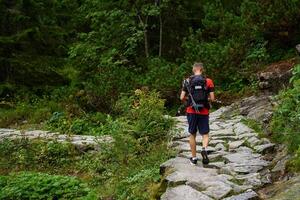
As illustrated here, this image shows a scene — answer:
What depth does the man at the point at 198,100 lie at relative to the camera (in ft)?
27.3

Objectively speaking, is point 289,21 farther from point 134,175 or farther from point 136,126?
Answer: point 134,175

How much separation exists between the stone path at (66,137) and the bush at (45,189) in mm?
2164

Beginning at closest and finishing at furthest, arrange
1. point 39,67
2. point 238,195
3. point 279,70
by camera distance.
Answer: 1. point 238,195
2. point 279,70
3. point 39,67

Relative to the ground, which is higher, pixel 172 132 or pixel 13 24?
pixel 13 24

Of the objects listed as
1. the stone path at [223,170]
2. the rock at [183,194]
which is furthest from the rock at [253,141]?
the rock at [183,194]

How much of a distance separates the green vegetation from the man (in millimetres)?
1324

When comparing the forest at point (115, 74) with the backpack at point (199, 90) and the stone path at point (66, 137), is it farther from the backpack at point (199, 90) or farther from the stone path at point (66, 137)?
the backpack at point (199, 90)

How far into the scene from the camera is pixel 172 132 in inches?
424

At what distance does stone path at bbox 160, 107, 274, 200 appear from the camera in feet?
23.3

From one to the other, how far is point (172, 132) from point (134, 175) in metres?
2.02

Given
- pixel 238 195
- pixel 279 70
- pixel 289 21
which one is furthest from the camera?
pixel 289 21

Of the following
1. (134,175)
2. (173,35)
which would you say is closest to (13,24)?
(173,35)

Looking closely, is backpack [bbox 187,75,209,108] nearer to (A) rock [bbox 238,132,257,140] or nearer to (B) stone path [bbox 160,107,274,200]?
(B) stone path [bbox 160,107,274,200]

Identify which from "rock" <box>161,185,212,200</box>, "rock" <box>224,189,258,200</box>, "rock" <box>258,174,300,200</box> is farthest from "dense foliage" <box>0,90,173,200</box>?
"rock" <box>258,174,300,200</box>
